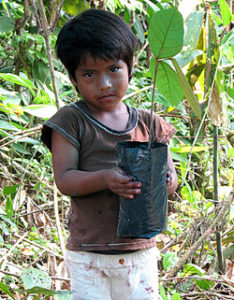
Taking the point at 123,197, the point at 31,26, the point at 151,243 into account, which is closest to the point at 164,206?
the point at 123,197

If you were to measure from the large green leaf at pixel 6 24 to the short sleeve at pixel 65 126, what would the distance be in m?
1.39

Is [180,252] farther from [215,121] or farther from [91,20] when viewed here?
[91,20]

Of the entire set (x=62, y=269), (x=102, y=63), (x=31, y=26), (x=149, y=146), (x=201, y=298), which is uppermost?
(x=31, y=26)

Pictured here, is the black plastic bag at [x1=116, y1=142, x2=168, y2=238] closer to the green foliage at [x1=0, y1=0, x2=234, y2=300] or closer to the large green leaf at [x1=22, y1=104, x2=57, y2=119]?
A: the green foliage at [x1=0, y1=0, x2=234, y2=300]

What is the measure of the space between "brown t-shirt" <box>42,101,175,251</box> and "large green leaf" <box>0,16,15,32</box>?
54.5 inches

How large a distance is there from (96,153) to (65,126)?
0.44 feet

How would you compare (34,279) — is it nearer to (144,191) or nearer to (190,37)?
(144,191)

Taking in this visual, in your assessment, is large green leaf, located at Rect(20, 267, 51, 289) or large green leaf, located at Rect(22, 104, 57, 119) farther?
large green leaf, located at Rect(22, 104, 57, 119)

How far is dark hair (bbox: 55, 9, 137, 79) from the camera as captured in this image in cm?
150

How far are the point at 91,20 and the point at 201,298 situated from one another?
1408 mm

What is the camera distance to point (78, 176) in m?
1.48

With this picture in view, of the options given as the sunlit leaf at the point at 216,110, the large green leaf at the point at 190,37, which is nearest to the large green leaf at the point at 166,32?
the large green leaf at the point at 190,37

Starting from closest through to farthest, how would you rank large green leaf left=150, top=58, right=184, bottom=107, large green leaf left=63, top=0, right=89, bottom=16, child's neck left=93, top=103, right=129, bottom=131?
large green leaf left=150, top=58, right=184, bottom=107 → child's neck left=93, top=103, right=129, bottom=131 → large green leaf left=63, top=0, right=89, bottom=16

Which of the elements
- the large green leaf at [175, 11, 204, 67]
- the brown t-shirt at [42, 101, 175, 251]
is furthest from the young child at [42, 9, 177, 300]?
the large green leaf at [175, 11, 204, 67]
